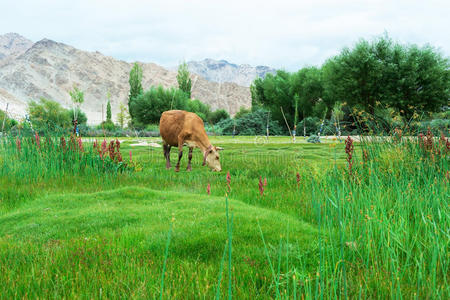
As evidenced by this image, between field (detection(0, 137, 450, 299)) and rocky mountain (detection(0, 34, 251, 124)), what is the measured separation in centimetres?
14880

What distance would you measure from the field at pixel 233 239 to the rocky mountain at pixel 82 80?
148798mm

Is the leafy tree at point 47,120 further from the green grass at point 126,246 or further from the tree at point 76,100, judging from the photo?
the green grass at point 126,246

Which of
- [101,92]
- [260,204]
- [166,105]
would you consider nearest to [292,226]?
[260,204]

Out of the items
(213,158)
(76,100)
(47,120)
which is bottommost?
(213,158)

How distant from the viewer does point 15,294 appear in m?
2.16

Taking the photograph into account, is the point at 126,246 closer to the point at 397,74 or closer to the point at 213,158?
the point at 213,158

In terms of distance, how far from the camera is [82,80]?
170 metres

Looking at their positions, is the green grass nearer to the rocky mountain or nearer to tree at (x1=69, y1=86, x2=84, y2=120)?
tree at (x1=69, y1=86, x2=84, y2=120)

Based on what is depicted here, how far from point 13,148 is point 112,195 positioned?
506 centimetres

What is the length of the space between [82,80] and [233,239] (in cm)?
18674

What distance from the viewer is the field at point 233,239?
2.25 meters

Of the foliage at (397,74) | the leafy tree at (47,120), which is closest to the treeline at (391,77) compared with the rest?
the foliage at (397,74)

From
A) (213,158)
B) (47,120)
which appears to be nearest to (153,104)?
(47,120)

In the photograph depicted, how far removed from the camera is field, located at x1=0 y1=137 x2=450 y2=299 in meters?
2.25
